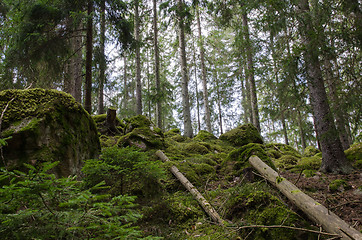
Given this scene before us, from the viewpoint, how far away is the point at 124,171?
3.90m

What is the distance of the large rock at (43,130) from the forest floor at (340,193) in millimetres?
4198

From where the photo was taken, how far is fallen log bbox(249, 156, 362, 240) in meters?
2.56

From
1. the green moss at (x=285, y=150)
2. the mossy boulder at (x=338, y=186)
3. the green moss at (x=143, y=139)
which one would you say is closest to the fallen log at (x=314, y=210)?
the mossy boulder at (x=338, y=186)

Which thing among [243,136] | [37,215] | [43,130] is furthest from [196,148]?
[37,215]

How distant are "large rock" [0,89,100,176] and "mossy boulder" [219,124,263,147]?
8.25 m

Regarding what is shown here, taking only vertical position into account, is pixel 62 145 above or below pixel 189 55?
below

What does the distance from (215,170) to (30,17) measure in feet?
26.5

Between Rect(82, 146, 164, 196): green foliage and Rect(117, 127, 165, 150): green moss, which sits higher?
Rect(117, 127, 165, 150): green moss

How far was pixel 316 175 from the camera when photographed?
5785 mm

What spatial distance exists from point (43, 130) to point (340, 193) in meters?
6.23

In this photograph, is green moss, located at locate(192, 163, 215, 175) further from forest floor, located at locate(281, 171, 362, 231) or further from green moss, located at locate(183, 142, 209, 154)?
forest floor, located at locate(281, 171, 362, 231)

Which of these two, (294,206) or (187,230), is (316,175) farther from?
(187,230)

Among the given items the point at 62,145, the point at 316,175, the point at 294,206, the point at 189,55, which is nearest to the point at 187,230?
the point at 294,206

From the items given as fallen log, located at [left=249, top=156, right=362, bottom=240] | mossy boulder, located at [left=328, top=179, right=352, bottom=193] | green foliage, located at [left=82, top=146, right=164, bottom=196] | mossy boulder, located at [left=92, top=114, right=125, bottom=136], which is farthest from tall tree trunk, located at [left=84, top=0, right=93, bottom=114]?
mossy boulder, located at [left=328, top=179, right=352, bottom=193]
